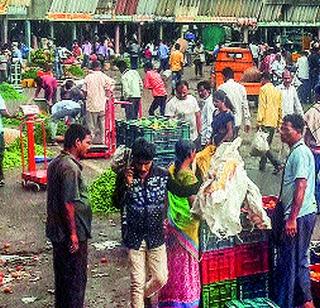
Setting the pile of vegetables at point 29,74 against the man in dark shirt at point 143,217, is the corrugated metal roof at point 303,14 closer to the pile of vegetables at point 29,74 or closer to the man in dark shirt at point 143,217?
the pile of vegetables at point 29,74

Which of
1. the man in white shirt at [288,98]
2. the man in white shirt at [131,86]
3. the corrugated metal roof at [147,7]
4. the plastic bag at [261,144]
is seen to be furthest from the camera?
the corrugated metal roof at [147,7]

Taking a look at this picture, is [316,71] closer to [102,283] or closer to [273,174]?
[273,174]

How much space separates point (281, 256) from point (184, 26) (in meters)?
40.9

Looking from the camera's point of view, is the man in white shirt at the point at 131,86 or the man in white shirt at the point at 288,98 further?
the man in white shirt at the point at 131,86

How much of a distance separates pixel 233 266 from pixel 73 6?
37224 mm

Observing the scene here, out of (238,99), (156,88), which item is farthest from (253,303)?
(156,88)

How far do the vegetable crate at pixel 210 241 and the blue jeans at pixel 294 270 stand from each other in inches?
21.1

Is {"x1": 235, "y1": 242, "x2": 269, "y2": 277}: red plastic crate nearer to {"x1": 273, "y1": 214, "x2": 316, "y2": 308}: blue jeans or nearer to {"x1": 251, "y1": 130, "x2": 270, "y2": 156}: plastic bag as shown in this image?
{"x1": 273, "y1": 214, "x2": 316, "y2": 308}: blue jeans

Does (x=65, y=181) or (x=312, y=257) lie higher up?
(x=65, y=181)

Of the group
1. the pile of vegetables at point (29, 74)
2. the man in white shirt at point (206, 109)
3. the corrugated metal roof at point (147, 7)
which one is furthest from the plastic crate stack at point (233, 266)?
the corrugated metal roof at point (147, 7)

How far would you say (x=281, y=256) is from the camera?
24.9 feet

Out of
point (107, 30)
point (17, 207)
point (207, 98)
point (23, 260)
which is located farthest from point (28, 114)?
point (107, 30)

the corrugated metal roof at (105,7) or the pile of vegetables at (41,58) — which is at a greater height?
the corrugated metal roof at (105,7)

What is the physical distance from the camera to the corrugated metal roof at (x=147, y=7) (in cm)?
4584
